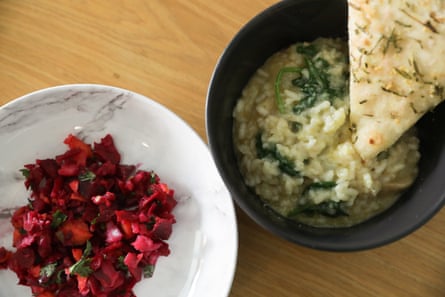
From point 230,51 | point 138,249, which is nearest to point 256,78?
point 230,51

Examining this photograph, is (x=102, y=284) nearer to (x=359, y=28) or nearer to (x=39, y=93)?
(x=39, y=93)

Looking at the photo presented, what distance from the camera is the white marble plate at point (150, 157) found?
1.45 m

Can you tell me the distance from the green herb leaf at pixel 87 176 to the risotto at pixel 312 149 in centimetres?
41

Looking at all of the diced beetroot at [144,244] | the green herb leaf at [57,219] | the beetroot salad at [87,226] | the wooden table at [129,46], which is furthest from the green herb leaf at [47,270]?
the wooden table at [129,46]

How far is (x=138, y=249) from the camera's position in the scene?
1427mm

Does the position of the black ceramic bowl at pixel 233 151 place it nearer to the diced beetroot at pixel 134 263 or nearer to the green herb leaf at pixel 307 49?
the green herb leaf at pixel 307 49

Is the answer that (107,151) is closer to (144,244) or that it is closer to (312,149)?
(144,244)

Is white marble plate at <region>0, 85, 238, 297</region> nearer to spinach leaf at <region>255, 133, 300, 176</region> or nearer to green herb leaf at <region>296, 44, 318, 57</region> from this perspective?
spinach leaf at <region>255, 133, 300, 176</region>

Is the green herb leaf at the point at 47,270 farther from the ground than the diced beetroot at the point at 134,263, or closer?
closer

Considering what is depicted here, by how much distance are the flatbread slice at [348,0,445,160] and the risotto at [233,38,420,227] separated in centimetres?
7

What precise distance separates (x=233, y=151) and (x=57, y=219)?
51 cm

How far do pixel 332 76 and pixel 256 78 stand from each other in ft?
0.65

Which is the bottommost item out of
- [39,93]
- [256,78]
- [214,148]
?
[39,93]

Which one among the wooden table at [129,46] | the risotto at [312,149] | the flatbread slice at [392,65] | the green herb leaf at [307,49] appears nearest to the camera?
the flatbread slice at [392,65]
